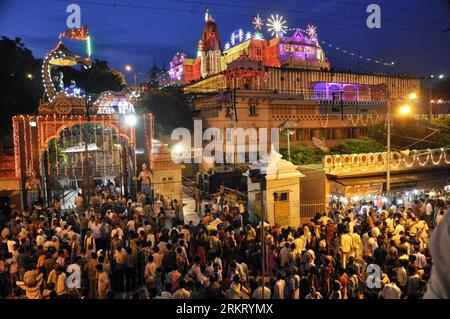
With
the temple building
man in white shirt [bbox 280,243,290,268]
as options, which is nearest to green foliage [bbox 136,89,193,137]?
the temple building

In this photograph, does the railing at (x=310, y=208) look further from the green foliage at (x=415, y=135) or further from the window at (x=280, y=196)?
the green foliage at (x=415, y=135)

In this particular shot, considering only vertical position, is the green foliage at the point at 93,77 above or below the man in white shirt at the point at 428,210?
above

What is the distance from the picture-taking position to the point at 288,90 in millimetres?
26500

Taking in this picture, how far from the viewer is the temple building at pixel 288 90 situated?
30828mm

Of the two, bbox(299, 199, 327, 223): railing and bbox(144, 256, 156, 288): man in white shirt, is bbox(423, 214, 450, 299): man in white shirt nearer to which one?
bbox(144, 256, 156, 288): man in white shirt

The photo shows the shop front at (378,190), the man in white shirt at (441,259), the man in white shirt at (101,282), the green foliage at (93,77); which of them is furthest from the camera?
the green foliage at (93,77)

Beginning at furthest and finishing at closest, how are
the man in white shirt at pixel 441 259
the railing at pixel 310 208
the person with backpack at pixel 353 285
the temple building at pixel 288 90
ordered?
the temple building at pixel 288 90, the railing at pixel 310 208, the person with backpack at pixel 353 285, the man in white shirt at pixel 441 259

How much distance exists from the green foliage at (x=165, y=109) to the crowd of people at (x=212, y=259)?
2162cm

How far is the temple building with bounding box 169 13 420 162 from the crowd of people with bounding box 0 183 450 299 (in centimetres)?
969

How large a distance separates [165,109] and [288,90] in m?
12.7

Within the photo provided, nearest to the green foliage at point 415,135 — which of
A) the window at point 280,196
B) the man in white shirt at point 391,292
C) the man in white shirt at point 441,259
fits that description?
the window at point 280,196

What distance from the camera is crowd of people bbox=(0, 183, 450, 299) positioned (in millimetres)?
7543
